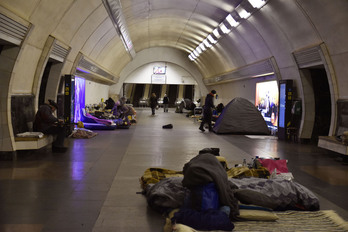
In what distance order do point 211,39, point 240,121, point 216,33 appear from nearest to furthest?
1. point 240,121
2. point 216,33
3. point 211,39

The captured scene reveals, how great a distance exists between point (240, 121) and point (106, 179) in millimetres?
9361

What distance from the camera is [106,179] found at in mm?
6797

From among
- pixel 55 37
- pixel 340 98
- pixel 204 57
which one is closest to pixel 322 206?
pixel 340 98

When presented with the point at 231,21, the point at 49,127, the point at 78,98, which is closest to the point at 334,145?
the point at 49,127

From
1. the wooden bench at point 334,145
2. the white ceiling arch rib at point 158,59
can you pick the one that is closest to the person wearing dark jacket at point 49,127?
the wooden bench at point 334,145

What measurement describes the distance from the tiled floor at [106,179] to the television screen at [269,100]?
151 inches

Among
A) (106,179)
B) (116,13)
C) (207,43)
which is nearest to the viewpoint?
(106,179)

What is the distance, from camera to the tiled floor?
4633 mm

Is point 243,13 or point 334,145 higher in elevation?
point 243,13

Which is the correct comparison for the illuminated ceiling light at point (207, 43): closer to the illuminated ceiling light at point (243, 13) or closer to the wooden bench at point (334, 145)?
the illuminated ceiling light at point (243, 13)

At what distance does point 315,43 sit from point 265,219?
7.80 meters

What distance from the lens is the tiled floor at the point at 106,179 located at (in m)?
4.63

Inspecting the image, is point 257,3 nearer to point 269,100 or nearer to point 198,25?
point 269,100

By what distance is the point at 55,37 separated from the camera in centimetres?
1045
